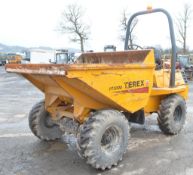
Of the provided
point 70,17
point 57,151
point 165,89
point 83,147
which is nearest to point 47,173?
point 83,147

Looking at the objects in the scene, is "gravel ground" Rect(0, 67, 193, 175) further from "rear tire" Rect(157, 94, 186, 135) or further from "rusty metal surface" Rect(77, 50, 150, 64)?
"rusty metal surface" Rect(77, 50, 150, 64)

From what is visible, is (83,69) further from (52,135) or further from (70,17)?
(70,17)

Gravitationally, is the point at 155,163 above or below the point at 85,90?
below

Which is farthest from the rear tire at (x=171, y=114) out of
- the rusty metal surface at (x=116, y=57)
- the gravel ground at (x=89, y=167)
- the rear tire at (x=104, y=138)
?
the rear tire at (x=104, y=138)

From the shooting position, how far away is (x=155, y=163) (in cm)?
519

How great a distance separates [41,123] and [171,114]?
2.34 m

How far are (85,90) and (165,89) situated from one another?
6.78 feet

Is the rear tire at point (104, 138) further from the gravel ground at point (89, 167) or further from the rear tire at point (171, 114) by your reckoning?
the rear tire at point (171, 114)

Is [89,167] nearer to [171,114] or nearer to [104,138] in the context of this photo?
[104,138]

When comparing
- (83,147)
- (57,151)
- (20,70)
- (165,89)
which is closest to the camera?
(83,147)

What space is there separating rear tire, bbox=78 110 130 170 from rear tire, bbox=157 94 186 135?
1415mm

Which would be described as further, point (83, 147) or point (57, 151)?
point (57, 151)

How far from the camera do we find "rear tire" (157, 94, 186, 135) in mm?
6430

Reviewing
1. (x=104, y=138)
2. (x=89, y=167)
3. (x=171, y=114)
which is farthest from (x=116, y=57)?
(x=89, y=167)
